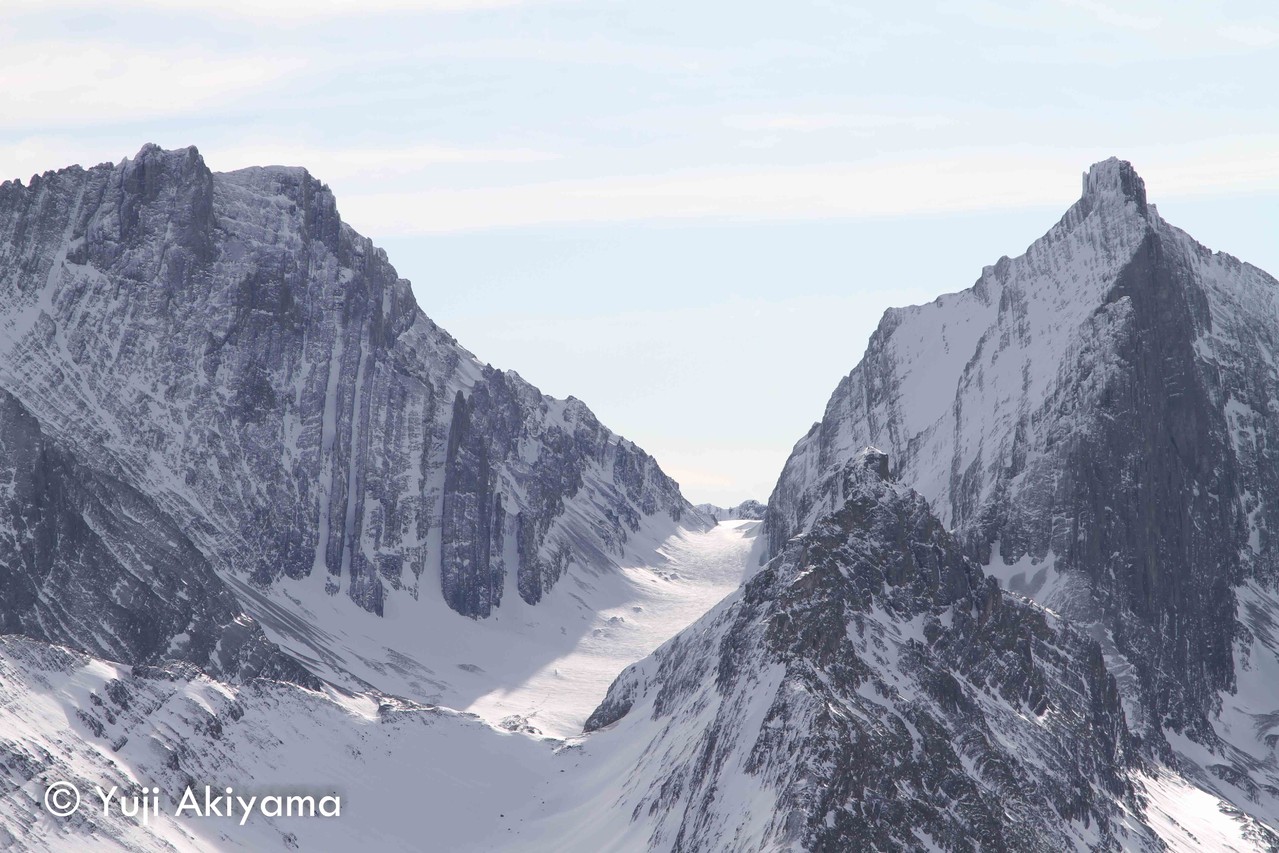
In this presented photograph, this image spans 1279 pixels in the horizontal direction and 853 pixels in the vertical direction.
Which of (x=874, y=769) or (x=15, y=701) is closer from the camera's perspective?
(x=874, y=769)

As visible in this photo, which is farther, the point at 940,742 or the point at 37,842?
the point at 940,742

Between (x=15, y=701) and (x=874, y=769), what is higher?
(x=874, y=769)

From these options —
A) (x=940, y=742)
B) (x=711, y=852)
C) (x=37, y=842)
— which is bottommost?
(x=37, y=842)

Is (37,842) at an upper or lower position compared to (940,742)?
lower

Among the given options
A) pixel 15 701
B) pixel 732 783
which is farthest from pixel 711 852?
pixel 15 701

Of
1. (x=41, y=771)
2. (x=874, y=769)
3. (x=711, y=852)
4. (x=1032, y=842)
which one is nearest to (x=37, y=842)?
(x=41, y=771)

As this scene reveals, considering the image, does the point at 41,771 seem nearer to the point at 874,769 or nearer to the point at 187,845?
the point at 187,845

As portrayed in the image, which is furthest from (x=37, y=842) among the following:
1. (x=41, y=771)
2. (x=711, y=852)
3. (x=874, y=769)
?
(x=874, y=769)

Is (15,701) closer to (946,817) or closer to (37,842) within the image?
(37,842)

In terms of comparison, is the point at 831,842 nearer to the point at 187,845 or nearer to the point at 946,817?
the point at 946,817

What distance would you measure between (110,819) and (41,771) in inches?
297

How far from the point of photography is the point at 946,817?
190 metres

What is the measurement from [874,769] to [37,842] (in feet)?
235

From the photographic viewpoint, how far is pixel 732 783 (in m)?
193
